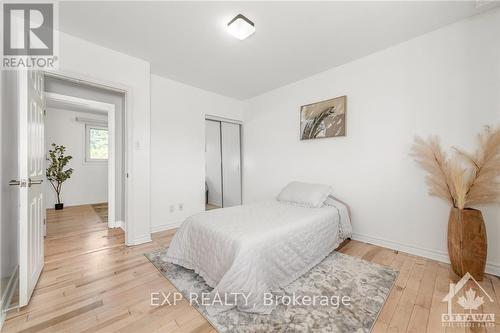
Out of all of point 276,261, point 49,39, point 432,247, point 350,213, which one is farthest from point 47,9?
point 432,247

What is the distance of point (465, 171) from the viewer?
2020 millimetres

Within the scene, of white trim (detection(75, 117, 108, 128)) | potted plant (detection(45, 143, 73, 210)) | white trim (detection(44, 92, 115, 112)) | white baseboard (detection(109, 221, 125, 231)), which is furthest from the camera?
white trim (detection(75, 117, 108, 128))

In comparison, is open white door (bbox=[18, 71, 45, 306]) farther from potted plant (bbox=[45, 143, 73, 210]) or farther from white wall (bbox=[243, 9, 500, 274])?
potted plant (bbox=[45, 143, 73, 210])

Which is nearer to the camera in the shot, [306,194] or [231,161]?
[306,194]

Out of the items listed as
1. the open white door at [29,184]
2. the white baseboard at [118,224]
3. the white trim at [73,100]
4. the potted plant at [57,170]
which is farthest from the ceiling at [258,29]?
the potted plant at [57,170]

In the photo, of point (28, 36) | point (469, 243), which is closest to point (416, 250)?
point (469, 243)

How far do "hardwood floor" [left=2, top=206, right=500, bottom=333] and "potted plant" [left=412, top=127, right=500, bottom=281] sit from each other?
0.85 feet

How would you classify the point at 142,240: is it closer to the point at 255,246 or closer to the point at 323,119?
the point at 255,246

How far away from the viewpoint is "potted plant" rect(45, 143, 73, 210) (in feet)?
14.8

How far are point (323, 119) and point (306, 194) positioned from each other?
123cm

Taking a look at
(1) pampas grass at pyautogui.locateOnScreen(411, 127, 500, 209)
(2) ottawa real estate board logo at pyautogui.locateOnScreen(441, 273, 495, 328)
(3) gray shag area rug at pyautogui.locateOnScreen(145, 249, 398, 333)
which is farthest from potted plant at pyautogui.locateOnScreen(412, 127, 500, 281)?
(3) gray shag area rug at pyautogui.locateOnScreen(145, 249, 398, 333)

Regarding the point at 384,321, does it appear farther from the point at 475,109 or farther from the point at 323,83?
the point at 323,83

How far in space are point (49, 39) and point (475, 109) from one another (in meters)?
4.49

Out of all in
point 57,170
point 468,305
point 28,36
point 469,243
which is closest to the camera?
point 468,305
